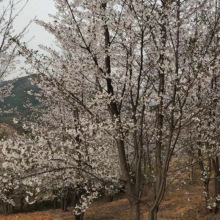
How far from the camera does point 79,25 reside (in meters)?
7.46

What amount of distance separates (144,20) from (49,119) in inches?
720

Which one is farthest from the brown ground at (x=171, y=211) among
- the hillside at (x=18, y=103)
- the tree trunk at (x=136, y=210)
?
the tree trunk at (x=136, y=210)

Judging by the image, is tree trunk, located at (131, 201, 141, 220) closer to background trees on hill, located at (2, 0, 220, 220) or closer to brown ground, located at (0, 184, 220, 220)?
background trees on hill, located at (2, 0, 220, 220)

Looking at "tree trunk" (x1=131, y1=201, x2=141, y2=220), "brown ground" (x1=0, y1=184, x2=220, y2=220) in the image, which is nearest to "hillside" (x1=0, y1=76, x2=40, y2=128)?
"tree trunk" (x1=131, y1=201, x2=141, y2=220)

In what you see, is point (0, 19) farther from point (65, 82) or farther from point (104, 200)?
point (104, 200)

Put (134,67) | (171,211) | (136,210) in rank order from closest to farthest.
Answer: (136,210) < (134,67) < (171,211)

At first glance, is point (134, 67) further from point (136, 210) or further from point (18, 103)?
point (18, 103)

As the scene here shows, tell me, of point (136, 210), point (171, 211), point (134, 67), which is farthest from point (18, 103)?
point (136, 210)

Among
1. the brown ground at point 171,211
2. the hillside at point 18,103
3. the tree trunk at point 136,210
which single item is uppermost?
the hillside at point 18,103

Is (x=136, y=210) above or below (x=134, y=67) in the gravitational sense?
below

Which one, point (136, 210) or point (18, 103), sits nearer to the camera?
point (136, 210)

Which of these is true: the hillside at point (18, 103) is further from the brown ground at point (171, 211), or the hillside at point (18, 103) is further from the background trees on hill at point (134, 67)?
the brown ground at point (171, 211)

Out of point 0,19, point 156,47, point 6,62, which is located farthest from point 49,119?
point 156,47

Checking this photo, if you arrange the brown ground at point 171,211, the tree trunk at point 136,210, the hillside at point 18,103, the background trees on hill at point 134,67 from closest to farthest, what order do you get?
1. the background trees on hill at point 134,67
2. the tree trunk at point 136,210
3. the brown ground at point 171,211
4. the hillside at point 18,103
